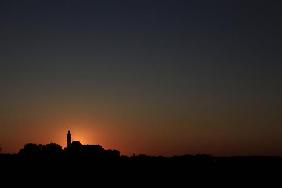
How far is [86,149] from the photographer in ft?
355

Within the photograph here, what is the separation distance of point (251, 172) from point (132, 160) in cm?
3042

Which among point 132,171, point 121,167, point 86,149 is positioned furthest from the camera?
point 86,149

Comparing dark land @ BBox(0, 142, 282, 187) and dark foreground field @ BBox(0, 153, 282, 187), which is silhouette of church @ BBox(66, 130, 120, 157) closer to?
dark land @ BBox(0, 142, 282, 187)

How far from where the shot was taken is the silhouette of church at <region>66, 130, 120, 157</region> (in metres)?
107

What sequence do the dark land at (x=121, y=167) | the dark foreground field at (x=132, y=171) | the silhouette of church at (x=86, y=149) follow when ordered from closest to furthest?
the dark foreground field at (x=132, y=171), the dark land at (x=121, y=167), the silhouette of church at (x=86, y=149)

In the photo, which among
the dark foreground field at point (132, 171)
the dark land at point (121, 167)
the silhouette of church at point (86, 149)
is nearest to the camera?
the dark foreground field at point (132, 171)

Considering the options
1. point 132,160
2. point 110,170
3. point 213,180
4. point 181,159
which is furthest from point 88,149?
point 213,180

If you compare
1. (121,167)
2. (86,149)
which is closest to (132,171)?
(121,167)

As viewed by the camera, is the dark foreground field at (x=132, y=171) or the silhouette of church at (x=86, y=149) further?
the silhouette of church at (x=86, y=149)

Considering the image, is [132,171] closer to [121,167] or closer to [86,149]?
[121,167]

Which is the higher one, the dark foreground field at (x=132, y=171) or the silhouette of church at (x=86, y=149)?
the silhouette of church at (x=86, y=149)

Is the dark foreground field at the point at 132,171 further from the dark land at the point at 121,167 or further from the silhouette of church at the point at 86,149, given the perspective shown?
the silhouette of church at the point at 86,149

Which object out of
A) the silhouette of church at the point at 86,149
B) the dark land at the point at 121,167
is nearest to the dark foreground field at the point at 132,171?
the dark land at the point at 121,167

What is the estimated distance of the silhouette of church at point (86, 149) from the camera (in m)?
107
